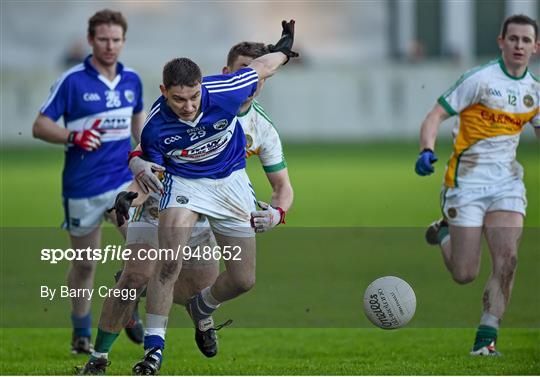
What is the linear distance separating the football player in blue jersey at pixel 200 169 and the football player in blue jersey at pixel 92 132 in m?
1.70

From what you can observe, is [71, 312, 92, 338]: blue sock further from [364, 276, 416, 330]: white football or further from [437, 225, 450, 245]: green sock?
[437, 225, 450, 245]: green sock

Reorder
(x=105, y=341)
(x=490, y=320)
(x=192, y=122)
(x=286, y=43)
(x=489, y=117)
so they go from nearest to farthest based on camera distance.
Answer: (x=192, y=122) < (x=105, y=341) < (x=286, y=43) < (x=490, y=320) < (x=489, y=117)

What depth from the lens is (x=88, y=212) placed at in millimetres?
9703

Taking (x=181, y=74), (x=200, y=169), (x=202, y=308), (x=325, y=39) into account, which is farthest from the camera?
(x=325, y=39)

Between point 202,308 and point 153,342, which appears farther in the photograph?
point 202,308

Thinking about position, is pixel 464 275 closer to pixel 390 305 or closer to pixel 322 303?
pixel 390 305

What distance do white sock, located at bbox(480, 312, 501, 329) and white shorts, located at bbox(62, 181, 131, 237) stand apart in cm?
297

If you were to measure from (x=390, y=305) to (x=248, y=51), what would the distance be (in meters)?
2.00

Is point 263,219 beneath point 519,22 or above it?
beneath

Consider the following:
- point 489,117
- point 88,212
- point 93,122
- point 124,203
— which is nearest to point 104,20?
point 93,122

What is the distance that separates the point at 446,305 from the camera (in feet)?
35.8

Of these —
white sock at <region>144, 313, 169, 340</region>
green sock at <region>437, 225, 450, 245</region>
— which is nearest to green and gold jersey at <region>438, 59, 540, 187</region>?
green sock at <region>437, 225, 450, 245</region>

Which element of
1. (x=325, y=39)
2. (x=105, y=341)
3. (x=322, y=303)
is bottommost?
A: (x=325, y=39)

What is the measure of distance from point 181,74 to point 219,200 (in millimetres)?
990
